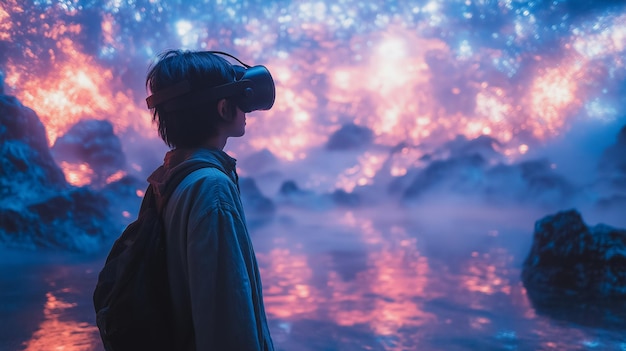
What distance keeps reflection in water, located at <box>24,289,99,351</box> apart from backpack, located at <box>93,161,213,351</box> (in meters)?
2.03

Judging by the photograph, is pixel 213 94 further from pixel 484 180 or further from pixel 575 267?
pixel 484 180

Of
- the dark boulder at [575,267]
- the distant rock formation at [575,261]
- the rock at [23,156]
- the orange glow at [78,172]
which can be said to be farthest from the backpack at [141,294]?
the orange glow at [78,172]

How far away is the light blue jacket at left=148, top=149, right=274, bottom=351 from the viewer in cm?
110

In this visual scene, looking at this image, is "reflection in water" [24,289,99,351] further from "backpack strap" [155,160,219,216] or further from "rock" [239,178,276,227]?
"rock" [239,178,276,227]

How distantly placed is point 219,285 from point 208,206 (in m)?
0.18

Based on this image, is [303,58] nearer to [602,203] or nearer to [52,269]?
[602,203]

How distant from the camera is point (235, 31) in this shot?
480 inches

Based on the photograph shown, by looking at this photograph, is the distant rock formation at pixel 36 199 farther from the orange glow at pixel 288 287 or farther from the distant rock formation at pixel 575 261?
the distant rock formation at pixel 575 261

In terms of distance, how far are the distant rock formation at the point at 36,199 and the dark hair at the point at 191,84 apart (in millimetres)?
5986

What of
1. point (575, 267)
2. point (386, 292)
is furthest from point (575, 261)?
point (386, 292)

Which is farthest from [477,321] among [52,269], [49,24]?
[49,24]

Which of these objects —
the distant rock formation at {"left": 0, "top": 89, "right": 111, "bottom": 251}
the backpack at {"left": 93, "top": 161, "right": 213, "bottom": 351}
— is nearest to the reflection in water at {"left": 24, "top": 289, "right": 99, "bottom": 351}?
the backpack at {"left": 93, "top": 161, "right": 213, "bottom": 351}

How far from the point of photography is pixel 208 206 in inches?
44.8

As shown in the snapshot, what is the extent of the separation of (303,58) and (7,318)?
11565 mm
